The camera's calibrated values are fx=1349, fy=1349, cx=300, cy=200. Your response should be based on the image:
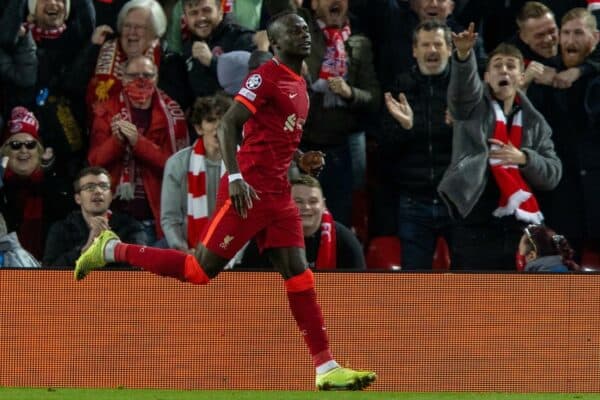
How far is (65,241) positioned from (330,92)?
202 cm

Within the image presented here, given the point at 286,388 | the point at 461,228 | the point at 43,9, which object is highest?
the point at 43,9

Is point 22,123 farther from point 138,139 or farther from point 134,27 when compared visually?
point 134,27

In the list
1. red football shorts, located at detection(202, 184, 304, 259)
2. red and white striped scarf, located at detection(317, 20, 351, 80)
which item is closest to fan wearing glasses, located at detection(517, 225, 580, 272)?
red and white striped scarf, located at detection(317, 20, 351, 80)

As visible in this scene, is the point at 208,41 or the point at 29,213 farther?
the point at 208,41

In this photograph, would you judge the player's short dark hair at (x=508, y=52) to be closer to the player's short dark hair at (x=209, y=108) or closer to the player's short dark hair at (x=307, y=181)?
the player's short dark hair at (x=307, y=181)

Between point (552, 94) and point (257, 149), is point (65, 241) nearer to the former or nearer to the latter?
point (257, 149)

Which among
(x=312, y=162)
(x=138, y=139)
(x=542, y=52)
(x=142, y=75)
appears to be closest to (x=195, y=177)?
(x=138, y=139)

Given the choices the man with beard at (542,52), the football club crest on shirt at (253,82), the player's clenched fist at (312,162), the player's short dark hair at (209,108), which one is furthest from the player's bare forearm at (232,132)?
the man with beard at (542,52)

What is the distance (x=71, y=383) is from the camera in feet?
25.1

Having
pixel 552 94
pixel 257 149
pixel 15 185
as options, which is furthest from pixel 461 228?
pixel 15 185

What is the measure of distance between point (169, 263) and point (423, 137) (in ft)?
8.77

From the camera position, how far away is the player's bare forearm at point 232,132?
21.4 ft

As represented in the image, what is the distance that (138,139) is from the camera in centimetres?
898

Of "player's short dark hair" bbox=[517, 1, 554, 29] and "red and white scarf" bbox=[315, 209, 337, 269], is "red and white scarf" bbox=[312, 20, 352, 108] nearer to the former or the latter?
"red and white scarf" bbox=[315, 209, 337, 269]
